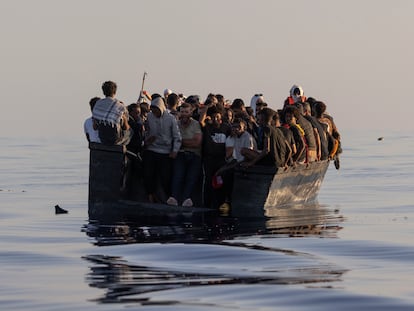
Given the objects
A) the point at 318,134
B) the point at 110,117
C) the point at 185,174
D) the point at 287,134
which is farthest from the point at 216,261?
the point at 318,134

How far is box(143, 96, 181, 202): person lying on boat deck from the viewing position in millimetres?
23703

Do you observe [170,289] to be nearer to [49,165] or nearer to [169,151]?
[169,151]

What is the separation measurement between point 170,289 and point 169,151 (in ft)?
32.0

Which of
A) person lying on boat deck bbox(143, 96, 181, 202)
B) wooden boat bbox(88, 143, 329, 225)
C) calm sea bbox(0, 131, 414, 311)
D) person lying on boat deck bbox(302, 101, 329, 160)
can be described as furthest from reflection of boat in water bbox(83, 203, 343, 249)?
person lying on boat deck bbox(302, 101, 329, 160)

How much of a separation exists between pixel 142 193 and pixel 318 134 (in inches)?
150

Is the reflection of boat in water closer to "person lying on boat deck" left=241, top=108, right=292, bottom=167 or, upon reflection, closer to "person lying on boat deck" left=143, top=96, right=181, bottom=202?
"person lying on boat deck" left=241, top=108, right=292, bottom=167

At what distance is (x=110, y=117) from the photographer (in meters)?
23.4

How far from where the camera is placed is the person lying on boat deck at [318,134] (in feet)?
88.0

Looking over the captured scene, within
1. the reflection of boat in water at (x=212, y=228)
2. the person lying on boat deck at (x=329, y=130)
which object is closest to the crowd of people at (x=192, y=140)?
the reflection of boat in water at (x=212, y=228)

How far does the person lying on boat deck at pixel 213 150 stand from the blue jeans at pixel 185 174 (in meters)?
0.25

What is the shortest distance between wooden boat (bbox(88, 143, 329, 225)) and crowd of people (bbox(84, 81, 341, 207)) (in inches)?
7.5

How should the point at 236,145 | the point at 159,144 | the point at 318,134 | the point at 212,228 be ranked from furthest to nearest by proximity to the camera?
the point at 318,134, the point at 159,144, the point at 236,145, the point at 212,228

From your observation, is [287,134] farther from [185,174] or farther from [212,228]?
[212,228]

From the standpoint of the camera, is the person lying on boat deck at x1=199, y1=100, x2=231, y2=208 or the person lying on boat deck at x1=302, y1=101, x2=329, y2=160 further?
the person lying on boat deck at x1=302, y1=101, x2=329, y2=160
